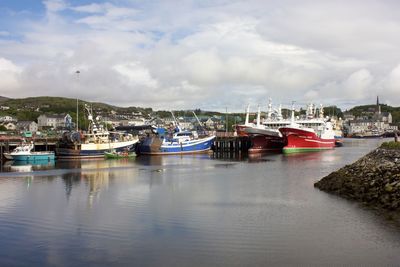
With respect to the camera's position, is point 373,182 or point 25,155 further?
point 25,155

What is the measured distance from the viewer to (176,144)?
67125mm

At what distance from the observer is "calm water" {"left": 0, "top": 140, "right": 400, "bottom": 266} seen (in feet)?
48.5

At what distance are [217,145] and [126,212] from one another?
2232 inches

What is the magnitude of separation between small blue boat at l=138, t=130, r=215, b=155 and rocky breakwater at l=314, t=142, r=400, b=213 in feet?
124

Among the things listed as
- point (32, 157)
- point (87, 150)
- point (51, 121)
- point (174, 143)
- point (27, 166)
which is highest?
point (51, 121)

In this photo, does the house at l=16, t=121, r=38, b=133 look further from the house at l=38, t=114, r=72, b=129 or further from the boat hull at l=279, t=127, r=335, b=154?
the boat hull at l=279, t=127, r=335, b=154

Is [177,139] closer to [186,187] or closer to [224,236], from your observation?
[186,187]

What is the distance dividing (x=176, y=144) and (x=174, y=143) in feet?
1.09

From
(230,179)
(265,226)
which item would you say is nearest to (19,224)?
(265,226)

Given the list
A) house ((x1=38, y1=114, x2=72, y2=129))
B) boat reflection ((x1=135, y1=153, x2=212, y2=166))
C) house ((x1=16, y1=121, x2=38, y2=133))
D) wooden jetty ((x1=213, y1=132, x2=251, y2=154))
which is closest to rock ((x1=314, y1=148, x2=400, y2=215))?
boat reflection ((x1=135, y1=153, x2=212, y2=166))

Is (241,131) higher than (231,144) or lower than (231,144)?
higher

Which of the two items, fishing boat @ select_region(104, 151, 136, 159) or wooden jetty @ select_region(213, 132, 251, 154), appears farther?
wooden jetty @ select_region(213, 132, 251, 154)

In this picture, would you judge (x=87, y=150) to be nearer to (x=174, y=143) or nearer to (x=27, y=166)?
(x=27, y=166)

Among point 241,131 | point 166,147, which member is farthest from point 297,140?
point 166,147
